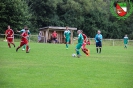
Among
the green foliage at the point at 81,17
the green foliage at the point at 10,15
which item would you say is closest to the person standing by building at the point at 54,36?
the green foliage at the point at 10,15

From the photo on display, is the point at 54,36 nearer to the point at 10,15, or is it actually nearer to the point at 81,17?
the point at 10,15

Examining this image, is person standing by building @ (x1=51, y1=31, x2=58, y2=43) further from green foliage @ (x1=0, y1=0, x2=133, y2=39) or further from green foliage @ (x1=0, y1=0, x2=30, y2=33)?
green foliage @ (x1=0, y1=0, x2=133, y2=39)

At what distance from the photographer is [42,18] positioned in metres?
69.1

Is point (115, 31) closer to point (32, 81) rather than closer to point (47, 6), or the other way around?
point (47, 6)

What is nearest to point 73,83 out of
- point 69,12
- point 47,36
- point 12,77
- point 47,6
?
point 12,77

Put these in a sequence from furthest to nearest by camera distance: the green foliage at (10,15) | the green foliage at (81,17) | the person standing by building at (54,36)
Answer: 1. the green foliage at (81,17)
2. the person standing by building at (54,36)
3. the green foliage at (10,15)

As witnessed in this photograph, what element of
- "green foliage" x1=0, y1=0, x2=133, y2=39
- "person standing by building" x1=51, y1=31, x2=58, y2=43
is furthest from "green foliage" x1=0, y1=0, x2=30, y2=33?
"green foliage" x1=0, y1=0, x2=133, y2=39

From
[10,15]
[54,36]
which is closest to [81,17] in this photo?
[54,36]

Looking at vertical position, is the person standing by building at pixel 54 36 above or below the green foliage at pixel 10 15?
below

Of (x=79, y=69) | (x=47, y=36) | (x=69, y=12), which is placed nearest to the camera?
(x=79, y=69)

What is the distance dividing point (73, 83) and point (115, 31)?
62.1 metres

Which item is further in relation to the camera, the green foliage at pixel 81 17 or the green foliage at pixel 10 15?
the green foliage at pixel 81 17

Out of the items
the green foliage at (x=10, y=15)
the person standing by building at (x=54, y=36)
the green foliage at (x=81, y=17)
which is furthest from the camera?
the green foliage at (x=81, y=17)

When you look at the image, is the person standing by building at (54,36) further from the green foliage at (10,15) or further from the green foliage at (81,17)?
the green foliage at (81,17)
